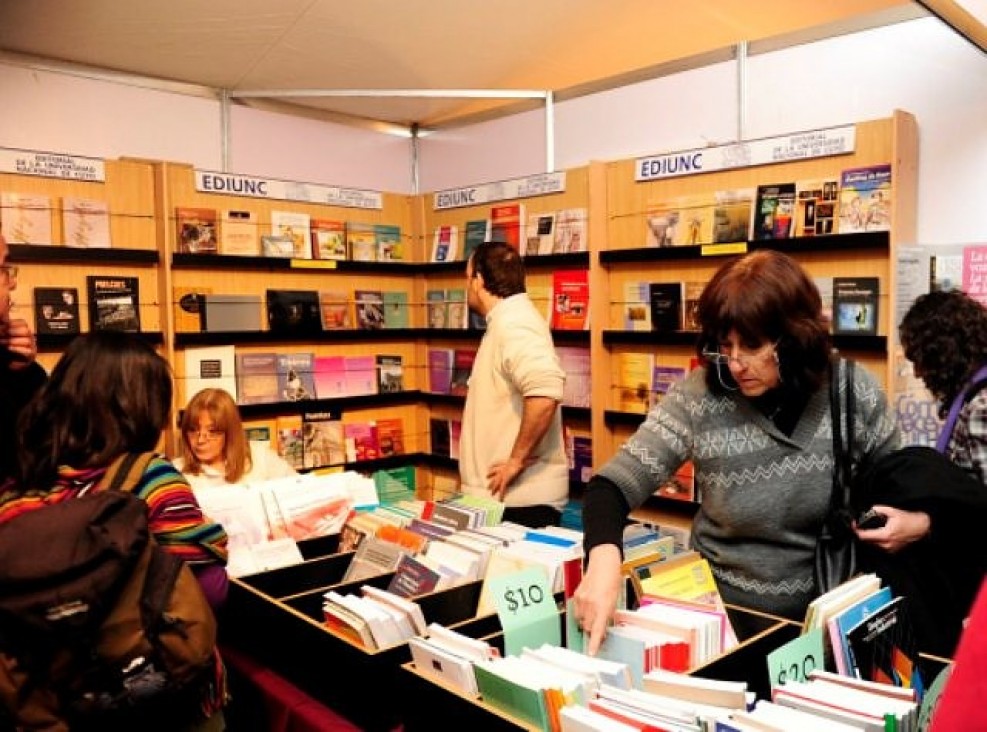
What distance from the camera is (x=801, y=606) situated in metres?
1.73

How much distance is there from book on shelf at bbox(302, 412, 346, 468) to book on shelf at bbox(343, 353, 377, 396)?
20cm

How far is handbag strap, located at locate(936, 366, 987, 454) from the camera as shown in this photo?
2434 millimetres

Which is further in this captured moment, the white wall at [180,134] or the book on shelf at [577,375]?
the book on shelf at [577,375]

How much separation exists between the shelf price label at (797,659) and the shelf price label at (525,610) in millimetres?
442

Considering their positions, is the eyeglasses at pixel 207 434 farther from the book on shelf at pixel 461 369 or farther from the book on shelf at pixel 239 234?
the book on shelf at pixel 461 369

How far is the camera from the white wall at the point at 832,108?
3.24 meters

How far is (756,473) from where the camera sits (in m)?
1.71

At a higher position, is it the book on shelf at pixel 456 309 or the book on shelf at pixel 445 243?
the book on shelf at pixel 445 243

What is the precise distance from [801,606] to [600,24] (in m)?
2.97

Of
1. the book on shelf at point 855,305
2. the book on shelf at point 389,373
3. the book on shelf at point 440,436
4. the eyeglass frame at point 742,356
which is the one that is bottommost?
the book on shelf at point 440,436

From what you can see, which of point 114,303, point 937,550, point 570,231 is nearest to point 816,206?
point 570,231

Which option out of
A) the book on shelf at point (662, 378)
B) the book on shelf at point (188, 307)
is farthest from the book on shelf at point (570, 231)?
the book on shelf at point (188, 307)

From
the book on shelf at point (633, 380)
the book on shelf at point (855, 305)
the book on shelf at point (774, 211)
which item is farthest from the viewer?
the book on shelf at point (633, 380)

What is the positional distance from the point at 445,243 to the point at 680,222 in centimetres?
164
